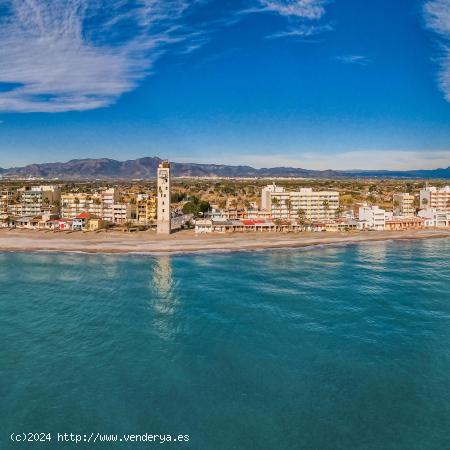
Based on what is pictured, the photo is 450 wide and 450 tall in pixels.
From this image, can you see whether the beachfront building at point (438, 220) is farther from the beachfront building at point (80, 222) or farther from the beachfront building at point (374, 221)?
the beachfront building at point (80, 222)

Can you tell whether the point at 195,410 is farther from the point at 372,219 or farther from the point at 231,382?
the point at 372,219

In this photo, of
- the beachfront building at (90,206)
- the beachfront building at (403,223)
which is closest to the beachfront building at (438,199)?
the beachfront building at (403,223)

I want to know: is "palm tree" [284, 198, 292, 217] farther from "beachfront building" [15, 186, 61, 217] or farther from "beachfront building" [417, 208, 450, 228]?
"beachfront building" [15, 186, 61, 217]

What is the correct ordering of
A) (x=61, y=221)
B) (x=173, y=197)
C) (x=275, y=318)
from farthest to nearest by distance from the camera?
(x=173, y=197) → (x=61, y=221) → (x=275, y=318)

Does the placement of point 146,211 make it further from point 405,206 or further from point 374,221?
point 405,206

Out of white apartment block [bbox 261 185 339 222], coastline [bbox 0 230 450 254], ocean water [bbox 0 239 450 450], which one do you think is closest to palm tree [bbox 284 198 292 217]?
white apartment block [bbox 261 185 339 222]

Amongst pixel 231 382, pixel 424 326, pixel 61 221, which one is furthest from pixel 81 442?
pixel 61 221
